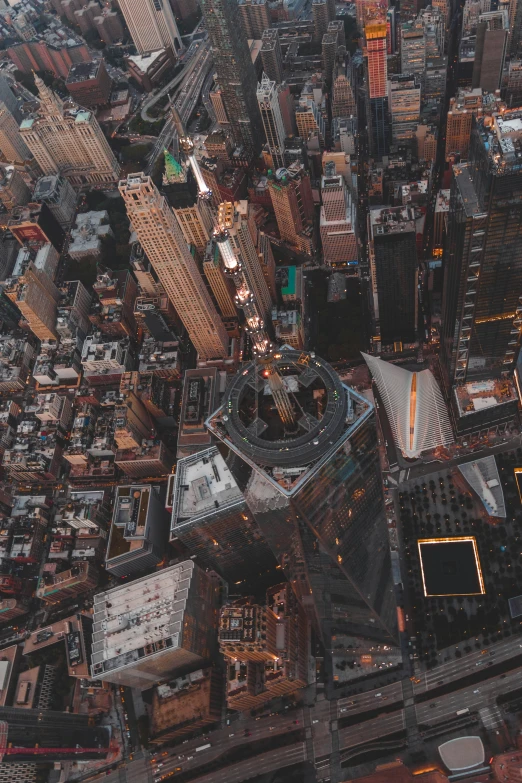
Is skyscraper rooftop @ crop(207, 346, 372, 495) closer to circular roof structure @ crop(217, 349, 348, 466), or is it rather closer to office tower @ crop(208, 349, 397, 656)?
circular roof structure @ crop(217, 349, 348, 466)

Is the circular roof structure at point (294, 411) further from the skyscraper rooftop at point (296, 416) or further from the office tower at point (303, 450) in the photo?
the office tower at point (303, 450)

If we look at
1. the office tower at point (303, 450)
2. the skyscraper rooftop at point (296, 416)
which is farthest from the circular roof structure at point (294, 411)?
the office tower at point (303, 450)

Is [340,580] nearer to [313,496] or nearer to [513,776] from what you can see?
[313,496]

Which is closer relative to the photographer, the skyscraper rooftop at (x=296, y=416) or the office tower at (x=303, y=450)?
the skyscraper rooftop at (x=296, y=416)

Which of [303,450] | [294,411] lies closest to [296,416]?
[294,411]

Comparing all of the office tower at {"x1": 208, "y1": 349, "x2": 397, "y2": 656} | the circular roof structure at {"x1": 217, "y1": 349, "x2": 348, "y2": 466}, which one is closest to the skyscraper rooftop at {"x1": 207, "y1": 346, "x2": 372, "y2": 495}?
the circular roof structure at {"x1": 217, "y1": 349, "x2": 348, "y2": 466}

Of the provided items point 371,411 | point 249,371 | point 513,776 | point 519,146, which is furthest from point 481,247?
point 513,776

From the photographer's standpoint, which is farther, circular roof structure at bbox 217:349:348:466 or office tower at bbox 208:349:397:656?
office tower at bbox 208:349:397:656

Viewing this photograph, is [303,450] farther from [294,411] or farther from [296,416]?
[294,411]

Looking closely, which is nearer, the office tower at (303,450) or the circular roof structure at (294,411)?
the circular roof structure at (294,411)

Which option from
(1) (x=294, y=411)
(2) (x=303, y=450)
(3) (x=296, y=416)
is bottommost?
(3) (x=296, y=416)
